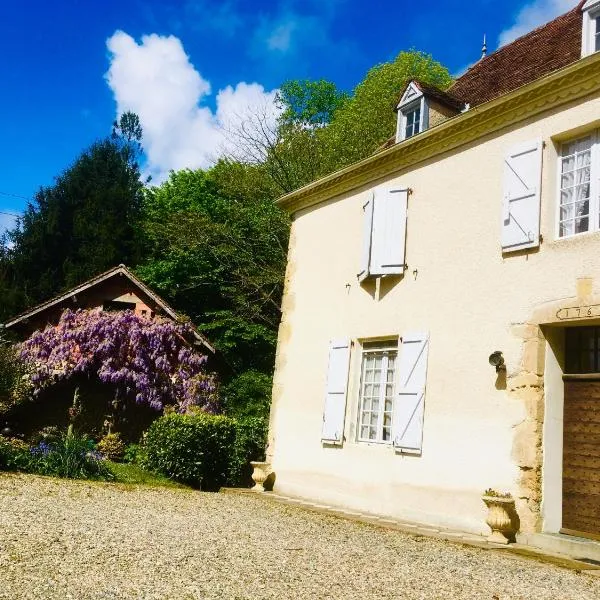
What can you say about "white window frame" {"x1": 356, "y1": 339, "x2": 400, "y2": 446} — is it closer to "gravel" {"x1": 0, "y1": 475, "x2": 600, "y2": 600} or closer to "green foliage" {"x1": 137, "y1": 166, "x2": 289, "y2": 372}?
"gravel" {"x1": 0, "y1": 475, "x2": 600, "y2": 600}

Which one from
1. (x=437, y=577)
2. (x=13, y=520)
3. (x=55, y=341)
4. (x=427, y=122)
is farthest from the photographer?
(x=55, y=341)

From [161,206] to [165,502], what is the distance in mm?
16802

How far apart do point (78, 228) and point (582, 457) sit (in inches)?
682

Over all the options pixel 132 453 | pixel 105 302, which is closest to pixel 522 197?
pixel 132 453

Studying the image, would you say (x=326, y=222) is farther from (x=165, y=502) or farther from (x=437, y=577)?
(x=437, y=577)

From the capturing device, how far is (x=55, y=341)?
13789 mm

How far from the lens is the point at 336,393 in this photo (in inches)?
371

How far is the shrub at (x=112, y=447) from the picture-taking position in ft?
42.9

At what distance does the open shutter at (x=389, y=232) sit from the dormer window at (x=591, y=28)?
9.47 ft

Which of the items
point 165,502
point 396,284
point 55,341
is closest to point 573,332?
point 396,284

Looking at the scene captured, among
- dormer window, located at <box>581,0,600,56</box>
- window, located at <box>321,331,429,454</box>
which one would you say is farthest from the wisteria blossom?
dormer window, located at <box>581,0,600,56</box>

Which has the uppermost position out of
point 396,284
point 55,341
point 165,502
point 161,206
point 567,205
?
point 161,206

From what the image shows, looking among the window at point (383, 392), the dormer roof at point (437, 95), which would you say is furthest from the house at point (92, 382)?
the dormer roof at point (437, 95)

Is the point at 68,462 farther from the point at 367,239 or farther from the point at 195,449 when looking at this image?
the point at 367,239
